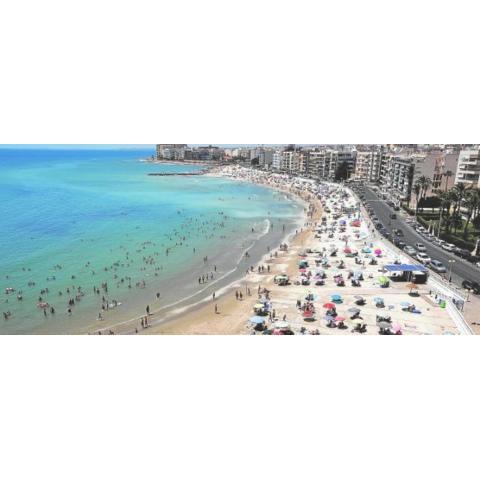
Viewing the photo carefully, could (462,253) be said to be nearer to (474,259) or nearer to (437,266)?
(474,259)

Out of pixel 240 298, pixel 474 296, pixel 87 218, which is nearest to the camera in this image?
pixel 474 296

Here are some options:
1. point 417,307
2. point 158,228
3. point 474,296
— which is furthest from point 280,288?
point 158,228

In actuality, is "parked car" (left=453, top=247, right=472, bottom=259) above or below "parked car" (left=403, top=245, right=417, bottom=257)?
above

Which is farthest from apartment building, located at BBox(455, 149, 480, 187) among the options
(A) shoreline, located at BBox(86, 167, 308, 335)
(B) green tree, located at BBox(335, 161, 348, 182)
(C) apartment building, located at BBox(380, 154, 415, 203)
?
(B) green tree, located at BBox(335, 161, 348, 182)

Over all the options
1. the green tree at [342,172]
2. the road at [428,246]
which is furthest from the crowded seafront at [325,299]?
the green tree at [342,172]

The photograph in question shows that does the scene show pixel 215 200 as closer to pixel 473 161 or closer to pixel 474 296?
pixel 473 161

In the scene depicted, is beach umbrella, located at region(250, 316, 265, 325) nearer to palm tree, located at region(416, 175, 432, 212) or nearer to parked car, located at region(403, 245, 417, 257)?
parked car, located at region(403, 245, 417, 257)

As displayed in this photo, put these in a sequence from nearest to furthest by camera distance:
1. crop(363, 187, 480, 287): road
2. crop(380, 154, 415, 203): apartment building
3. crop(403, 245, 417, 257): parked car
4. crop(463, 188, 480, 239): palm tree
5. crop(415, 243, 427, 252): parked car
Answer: crop(363, 187, 480, 287): road
crop(403, 245, 417, 257): parked car
crop(415, 243, 427, 252): parked car
crop(463, 188, 480, 239): palm tree
crop(380, 154, 415, 203): apartment building
